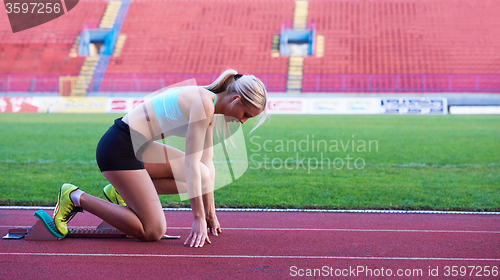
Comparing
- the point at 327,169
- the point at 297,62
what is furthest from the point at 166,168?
the point at 297,62

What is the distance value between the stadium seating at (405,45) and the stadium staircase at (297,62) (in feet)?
1.63

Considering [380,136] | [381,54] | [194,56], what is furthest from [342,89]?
[380,136]

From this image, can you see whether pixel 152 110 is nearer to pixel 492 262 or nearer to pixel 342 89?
pixel 492 262

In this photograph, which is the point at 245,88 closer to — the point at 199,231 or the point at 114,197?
the point at 199,231

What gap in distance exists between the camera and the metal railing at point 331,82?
2844 cm

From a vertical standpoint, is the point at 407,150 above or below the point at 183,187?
below

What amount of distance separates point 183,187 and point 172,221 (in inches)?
32.9

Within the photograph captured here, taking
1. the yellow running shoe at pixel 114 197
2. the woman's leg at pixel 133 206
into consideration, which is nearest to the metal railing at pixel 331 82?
the yellow running shoe at pixel 114 197

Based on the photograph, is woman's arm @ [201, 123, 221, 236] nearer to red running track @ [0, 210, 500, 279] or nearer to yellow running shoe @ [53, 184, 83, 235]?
red running track @ [0, 210, 500, 279]

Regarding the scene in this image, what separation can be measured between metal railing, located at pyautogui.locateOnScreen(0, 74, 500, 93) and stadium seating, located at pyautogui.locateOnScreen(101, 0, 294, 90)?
25.4 inches

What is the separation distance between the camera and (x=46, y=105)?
2717 centimetres

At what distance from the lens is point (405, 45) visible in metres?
33.8

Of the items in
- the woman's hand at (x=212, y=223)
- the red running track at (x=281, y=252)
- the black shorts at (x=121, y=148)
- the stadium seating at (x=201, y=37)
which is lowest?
the red running track at (x=281, y=252)

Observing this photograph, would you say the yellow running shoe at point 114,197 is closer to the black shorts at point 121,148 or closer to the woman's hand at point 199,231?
the black shorts at point 121,148
